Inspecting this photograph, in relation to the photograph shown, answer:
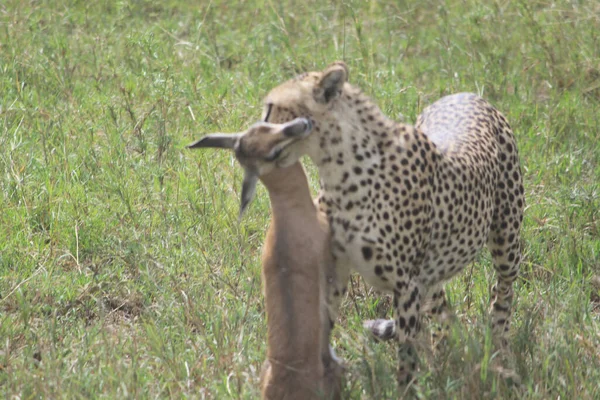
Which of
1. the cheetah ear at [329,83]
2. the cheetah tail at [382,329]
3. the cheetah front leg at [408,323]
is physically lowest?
the cheetah tail at [382,329]

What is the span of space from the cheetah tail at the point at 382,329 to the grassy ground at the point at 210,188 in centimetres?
8

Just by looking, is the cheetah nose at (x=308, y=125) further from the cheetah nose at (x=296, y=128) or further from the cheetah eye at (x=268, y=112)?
the cheetah eye at (x=268, y=112)

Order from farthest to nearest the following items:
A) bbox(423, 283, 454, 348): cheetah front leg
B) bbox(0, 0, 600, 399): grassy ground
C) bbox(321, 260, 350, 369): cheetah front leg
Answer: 1. bbox(423, 283, 454, 348): cheetah front leg
2. bbox(0, 0, 600, 399): grassy ground
3. bbox(321, 260, 350, 369): cheetah front leg

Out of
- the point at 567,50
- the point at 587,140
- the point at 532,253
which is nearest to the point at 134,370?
the point at 532,253

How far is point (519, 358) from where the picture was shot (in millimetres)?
4309

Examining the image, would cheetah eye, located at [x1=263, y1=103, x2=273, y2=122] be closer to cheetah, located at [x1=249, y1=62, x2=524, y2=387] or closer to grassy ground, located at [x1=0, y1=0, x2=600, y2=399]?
cheetah, located at [x1=249, y1=62, x2=524, y2=387]

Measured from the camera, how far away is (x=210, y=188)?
5.47 meters

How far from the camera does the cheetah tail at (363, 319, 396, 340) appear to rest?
422cm

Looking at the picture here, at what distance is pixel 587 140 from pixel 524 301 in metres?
1.87

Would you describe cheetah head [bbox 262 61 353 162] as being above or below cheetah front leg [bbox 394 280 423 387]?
above

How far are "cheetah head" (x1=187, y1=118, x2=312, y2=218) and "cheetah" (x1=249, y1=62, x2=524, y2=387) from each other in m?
0.06

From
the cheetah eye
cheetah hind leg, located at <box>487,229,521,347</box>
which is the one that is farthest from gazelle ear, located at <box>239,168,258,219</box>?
cheetah hind leg, located at <box>487,229,521,347</box>

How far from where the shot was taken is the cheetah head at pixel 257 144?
346 cm

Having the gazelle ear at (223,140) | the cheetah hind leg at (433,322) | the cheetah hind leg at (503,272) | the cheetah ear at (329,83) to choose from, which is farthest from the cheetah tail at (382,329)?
the gazelle ear at (223,140)
